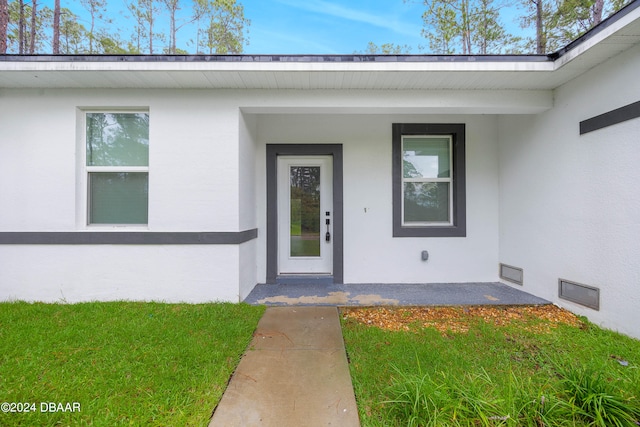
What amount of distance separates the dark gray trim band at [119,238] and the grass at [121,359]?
0.79m

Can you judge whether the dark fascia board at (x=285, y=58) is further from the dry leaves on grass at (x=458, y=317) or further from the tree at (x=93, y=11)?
the tree at (x=93, y=11)

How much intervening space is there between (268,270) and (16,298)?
3.27 meters

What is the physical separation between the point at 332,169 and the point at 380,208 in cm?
104

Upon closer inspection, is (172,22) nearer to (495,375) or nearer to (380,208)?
(380,208)

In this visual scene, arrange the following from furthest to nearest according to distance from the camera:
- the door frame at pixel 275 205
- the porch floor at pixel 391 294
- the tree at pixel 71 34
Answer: the tree at pixel 71 34 < the door frame at pixel 275 205 < the porch floor at pixel 391 294

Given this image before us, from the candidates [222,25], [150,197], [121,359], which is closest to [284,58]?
[150,197]

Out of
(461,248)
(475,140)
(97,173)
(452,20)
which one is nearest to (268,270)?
(97,173)

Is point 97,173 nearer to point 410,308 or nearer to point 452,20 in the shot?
point 410,308

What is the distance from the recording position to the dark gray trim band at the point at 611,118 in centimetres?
262

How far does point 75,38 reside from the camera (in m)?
8.20

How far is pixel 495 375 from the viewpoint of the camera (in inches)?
81.4

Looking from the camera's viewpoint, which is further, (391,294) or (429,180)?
(429,180)

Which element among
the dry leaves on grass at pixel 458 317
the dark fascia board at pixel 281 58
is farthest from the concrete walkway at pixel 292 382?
the dark fascia board at pixel 281 58

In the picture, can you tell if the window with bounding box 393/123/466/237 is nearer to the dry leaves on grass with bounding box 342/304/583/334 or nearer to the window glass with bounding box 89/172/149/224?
the dry leaves on grass with bounding box 342/304/583/334
